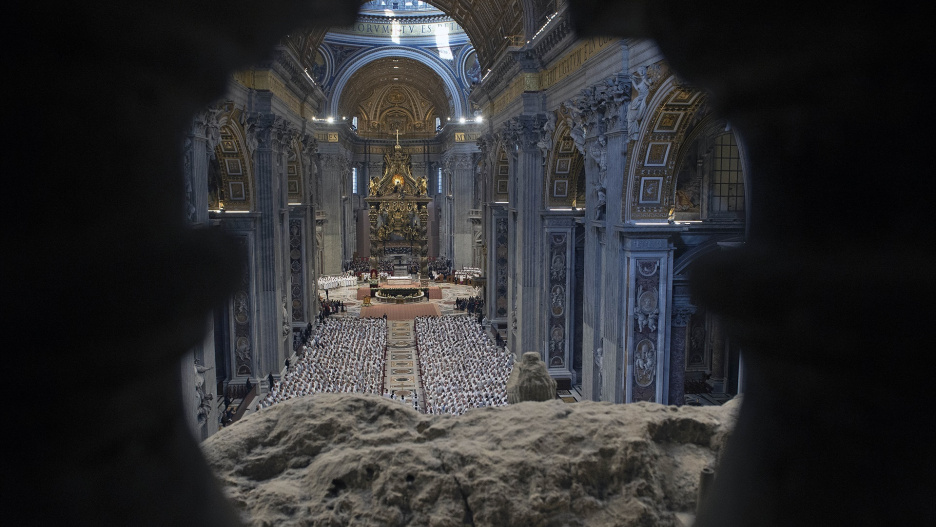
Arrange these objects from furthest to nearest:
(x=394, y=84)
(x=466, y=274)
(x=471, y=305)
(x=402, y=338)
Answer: (x=394, y=84) → (x=466, y=274) → (x=471, y=305) → (x=402, y=338)

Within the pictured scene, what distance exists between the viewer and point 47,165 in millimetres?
1257

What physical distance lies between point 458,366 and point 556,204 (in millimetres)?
6025

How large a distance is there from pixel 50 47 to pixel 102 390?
76cm

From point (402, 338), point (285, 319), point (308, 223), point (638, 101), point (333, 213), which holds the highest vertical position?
point (638, 101)

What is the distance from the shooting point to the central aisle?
17.8 meters

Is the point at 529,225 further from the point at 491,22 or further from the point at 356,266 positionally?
the point at 356,266

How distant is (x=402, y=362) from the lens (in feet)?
68.7

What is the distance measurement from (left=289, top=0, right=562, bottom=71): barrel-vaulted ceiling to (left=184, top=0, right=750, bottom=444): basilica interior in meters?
0.08

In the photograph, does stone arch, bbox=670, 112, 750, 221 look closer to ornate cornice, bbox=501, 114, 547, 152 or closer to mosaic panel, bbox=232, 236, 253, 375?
ornate cornice, bbox=501, 114, 547, 152

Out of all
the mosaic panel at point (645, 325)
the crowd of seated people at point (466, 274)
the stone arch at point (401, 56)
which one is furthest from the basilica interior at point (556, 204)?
the stone arch at point (401, 56)

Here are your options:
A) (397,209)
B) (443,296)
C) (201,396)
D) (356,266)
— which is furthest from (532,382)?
(356,266)

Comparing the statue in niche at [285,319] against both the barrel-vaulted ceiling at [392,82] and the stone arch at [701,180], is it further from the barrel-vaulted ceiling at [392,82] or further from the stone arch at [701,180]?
the barrel-vaulted ceiling at [392,82]

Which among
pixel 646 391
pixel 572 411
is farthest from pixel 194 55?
pixel 646 391

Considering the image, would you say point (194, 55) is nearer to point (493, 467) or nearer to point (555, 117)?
point (493, 467)
